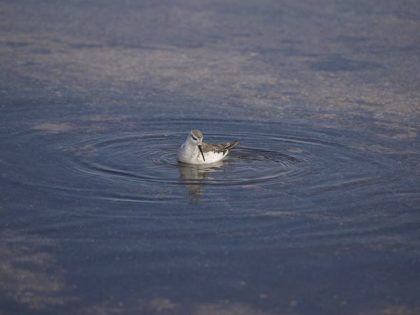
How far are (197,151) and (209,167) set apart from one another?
0.35 metres

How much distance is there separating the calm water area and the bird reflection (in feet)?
0.14

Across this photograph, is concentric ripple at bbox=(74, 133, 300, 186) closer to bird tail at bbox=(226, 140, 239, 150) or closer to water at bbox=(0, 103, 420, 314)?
water at bbox=(0, 103, 420, 314)

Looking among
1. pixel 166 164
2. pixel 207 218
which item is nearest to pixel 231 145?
pixel 166 164

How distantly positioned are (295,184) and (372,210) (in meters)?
1.27

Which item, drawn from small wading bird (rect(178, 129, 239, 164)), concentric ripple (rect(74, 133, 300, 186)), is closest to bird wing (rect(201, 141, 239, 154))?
small wading bird (rect(178, 129, 239, 164))

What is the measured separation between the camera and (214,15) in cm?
2289

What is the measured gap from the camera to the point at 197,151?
483 inches

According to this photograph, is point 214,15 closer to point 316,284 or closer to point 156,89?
point 156,89

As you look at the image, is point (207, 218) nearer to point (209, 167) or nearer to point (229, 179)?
point (229, 179)

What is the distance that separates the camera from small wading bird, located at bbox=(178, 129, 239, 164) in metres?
12.3

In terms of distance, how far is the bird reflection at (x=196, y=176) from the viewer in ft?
36.1

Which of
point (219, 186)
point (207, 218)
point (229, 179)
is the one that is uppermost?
point (229, 179)

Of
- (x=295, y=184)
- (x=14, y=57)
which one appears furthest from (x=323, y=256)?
(x=14, y=57)

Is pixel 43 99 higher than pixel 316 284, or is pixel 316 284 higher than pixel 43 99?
pixel 43 99
